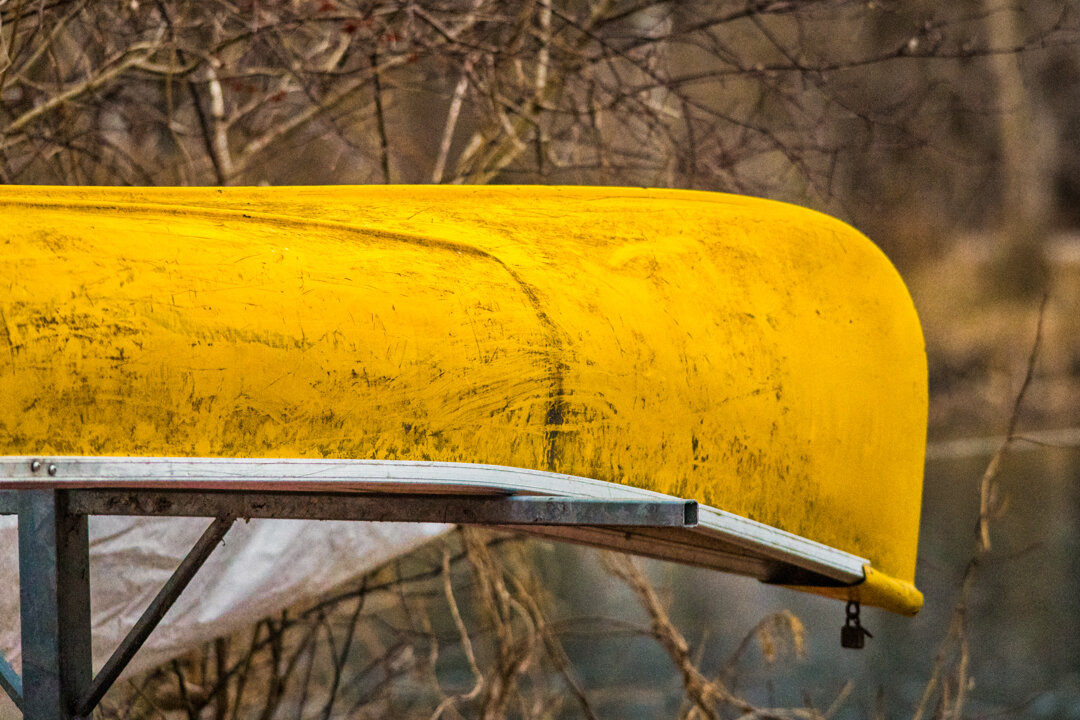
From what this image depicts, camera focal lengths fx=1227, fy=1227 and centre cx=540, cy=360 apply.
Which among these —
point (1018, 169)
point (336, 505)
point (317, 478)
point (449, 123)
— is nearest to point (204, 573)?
point (336, 505)

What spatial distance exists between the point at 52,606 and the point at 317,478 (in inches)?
16.7

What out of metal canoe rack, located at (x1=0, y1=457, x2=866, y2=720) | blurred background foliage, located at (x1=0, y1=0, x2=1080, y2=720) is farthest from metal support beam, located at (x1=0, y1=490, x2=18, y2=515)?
blurred background foliage, located at (x1=0, y1=0, x2=1080, y2=720)

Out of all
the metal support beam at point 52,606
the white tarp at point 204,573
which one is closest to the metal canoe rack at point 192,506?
the metal support beam at point 52,606

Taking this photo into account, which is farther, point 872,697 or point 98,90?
point 872,697

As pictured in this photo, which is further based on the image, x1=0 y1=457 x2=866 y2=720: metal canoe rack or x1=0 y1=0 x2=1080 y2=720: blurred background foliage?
x1=0 y1=0 x2=1080 y2=720: blurred background foliage

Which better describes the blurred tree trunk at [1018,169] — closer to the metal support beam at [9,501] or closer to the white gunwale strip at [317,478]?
the white gunwale strip at [317,478]

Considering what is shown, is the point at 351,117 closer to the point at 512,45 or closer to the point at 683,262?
the point at 512,45

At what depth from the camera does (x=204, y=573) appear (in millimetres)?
2943

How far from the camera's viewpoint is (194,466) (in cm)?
163

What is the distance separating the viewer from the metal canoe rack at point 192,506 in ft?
5.39

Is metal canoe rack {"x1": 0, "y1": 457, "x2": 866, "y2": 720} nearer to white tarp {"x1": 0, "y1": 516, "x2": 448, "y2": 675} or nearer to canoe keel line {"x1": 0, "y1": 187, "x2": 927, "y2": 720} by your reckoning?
canoe keel line {"x1": 0, "y1": 187, "x2": 927, "y2": 720}

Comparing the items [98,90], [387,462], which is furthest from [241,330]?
[98,90]

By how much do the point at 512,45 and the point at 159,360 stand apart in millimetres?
2508

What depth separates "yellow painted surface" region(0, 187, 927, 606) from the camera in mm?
1616
